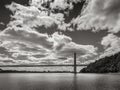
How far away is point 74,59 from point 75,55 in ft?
22.6

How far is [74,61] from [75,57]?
16.1ft

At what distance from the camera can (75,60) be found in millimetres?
182375

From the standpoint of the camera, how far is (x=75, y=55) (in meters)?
188

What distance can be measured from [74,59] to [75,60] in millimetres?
1296

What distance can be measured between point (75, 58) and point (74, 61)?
3965 mm

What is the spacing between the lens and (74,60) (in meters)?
182

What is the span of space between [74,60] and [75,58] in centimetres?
264

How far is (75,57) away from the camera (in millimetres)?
184000

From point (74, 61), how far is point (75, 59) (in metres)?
3.07

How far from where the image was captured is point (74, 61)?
180625mm

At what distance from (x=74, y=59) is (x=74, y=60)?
100cm

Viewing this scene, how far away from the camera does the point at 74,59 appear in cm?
18225
